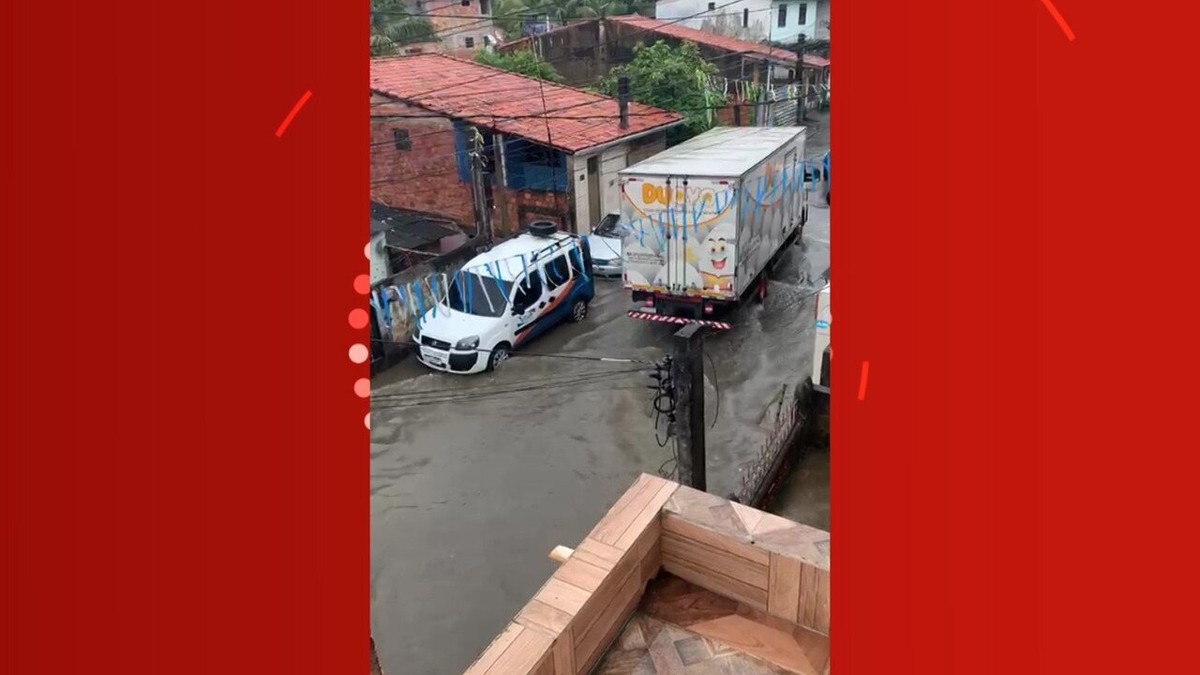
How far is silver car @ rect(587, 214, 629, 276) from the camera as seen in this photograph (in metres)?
17.4

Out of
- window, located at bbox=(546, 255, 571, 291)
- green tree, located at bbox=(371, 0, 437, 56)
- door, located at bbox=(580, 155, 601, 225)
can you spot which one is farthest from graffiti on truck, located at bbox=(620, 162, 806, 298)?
green tree, located at bbox=(371, 0, 437, 56)

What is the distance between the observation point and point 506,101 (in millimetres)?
19641

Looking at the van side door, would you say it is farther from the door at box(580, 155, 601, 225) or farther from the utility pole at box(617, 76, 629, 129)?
the utility pole at box(617, 76, 629, 129)

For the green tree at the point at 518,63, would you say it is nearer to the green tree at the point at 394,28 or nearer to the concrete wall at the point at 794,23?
the green tree at the point at 394,28

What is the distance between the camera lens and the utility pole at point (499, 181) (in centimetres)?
1836

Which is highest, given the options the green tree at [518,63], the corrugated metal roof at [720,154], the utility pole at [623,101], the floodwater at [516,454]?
the green tree at [518,63]

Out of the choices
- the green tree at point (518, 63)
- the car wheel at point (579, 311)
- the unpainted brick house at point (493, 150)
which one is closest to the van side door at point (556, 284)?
the car wheel at point (579, 311)

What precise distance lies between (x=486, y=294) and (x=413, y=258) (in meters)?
3.22

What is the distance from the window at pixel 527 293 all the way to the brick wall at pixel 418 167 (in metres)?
5.24

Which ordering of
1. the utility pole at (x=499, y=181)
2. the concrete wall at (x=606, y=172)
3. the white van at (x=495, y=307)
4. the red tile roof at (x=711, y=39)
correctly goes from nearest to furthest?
1. the white van at (x=495, y=307)
2. the utility pole at (x=499, y=181)
3. the concrete wall at (x=606, y=172)
4. the red tile roof at (x=711, y=39)

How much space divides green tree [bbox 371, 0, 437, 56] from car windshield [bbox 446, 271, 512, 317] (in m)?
12.5

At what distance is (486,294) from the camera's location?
13312 mm

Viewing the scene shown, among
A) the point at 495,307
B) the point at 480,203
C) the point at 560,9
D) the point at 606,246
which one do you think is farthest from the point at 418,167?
the point at 560,9

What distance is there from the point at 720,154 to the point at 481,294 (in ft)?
16.1
